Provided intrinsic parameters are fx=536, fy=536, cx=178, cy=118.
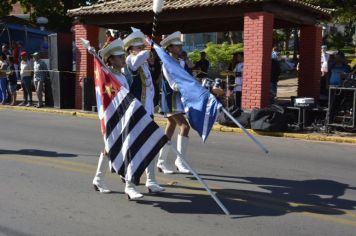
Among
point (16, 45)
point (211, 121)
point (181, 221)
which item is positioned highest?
point (16, 45)

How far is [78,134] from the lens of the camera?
41.1 feet

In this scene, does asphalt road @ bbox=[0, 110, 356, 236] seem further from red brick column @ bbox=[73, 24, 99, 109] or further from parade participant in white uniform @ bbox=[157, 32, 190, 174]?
red brick column @ bbox=[73, 24, 99, 109]

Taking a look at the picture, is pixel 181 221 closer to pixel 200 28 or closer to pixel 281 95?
pixel 200 28

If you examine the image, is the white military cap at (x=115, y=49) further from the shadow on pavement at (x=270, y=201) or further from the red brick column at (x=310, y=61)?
the red brick column at (x=310, y=61)

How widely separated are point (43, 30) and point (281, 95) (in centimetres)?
1645

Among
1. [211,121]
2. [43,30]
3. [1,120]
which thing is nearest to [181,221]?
[211,121]

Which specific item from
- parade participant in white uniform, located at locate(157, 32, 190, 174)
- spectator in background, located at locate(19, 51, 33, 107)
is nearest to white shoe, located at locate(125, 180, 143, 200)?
parade participant in white uniform, located at locate(157, 32, 190, 174)

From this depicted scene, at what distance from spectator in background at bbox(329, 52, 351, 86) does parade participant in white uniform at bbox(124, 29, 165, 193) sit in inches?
321

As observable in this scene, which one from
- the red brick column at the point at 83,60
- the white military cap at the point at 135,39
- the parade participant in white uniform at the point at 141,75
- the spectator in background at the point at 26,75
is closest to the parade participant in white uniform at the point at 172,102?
the parade participant in white uniform at the point at 141,75

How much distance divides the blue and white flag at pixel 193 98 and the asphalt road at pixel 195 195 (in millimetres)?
868

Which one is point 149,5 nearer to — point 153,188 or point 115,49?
point 115,49

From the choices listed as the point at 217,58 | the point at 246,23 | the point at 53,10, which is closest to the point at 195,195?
the point at 246,23

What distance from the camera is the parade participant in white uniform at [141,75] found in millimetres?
6684

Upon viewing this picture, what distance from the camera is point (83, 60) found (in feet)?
60.8
